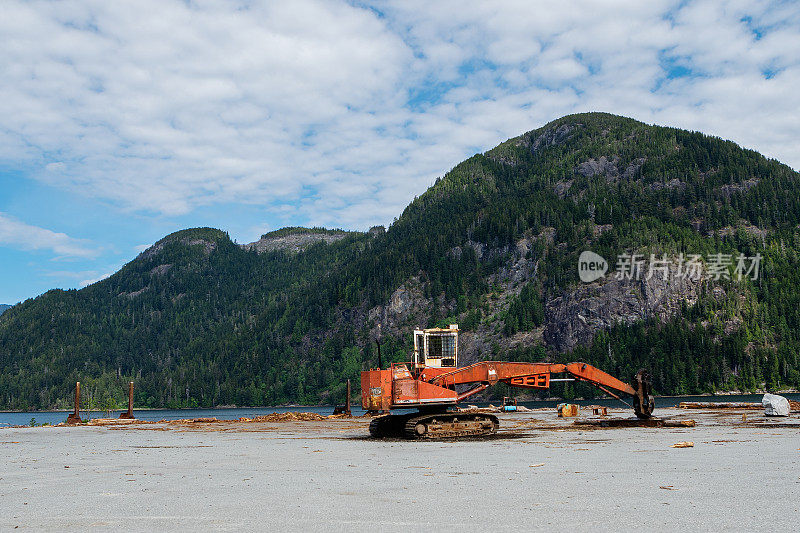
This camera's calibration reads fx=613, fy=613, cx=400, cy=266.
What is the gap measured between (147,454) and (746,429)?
99.0ft

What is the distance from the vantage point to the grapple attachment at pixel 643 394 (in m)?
37.4

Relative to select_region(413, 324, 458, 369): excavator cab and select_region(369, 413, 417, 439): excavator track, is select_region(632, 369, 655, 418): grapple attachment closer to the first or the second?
select_region(413, 324, 458, 369): excavator cab

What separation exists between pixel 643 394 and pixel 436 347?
47.0 feet

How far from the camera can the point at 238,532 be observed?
31.6 feet

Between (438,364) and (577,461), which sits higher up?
(438,364)

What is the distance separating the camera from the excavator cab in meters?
32.8

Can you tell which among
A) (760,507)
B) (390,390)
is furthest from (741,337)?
(760,507)

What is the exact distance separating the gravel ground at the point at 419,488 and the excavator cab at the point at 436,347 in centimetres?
756

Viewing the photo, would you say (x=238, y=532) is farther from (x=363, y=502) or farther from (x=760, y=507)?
(x=760, y=507)

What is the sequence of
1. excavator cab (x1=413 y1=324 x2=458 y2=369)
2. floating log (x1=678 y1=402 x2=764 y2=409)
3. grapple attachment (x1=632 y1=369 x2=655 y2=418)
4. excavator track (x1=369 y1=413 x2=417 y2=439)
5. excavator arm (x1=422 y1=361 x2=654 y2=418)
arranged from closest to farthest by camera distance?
excavator track (x1=369 y1=413 x2=417 y2=439), excavator arm (x1=422 y1=361 x2=654 y2=418), excavator cab (x1=413 y1=324 x2=458 y2=369), grapple attachment (x1=632 y1=369 x2=655 y2=418), floating log (x1=678 y1=402 x2=764 y2=409)

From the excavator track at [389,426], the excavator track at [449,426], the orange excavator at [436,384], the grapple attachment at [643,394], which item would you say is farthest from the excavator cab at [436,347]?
the grapple attachment at [643,394]

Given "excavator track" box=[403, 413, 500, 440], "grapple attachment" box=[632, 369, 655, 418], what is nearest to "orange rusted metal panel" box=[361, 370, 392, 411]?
"excavator track" box=[403, 413, 500, 440]

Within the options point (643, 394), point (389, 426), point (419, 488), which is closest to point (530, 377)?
point (389, 426)

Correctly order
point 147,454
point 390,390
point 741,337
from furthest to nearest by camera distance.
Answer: point 741,337
point 390,390
point 147,454
